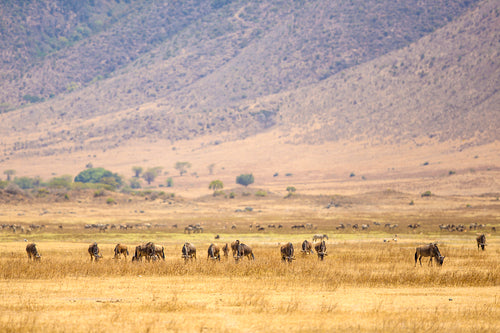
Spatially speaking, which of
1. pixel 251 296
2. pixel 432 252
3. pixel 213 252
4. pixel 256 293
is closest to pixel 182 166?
pixel 213 252

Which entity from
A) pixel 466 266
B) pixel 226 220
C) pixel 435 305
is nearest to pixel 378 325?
pixel 435 305

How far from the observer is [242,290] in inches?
864

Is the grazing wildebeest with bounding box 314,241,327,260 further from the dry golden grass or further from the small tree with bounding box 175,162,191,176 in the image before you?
the small tree with bounding box 175,162,191,176

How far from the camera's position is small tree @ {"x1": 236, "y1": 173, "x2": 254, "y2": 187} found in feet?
491

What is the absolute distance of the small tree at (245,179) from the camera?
491 feet

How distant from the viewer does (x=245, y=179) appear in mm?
149875

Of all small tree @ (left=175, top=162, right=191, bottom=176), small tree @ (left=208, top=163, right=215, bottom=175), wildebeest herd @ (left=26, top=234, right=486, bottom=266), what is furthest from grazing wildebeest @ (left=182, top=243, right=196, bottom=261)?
small tree @ (left=175, top=162, right=191, bottom=176)

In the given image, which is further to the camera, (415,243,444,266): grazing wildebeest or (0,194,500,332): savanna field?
(415,243,444,266): grazing wildebeest

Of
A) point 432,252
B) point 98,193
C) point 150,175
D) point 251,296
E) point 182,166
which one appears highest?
point 182,166

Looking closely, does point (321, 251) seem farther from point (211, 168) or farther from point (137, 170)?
point (137, 170)

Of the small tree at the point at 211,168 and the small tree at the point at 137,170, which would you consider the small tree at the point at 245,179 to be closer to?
the small tree at the point at 211,168

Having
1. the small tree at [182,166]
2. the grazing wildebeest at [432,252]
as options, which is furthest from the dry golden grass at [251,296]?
the small tree at [182,166]

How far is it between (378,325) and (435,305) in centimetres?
363

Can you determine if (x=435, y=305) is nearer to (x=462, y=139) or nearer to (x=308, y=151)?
(x=462, y=139)
